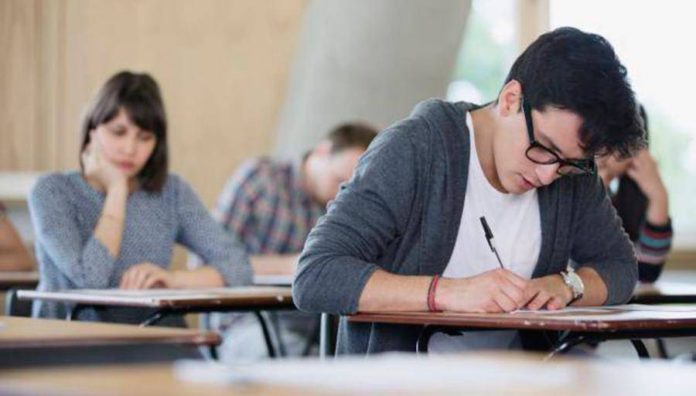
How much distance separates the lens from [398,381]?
118cm

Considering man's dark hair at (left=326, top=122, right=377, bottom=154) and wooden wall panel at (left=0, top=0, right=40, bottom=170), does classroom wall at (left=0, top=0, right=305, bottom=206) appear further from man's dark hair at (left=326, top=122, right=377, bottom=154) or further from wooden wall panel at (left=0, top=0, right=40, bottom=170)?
man's dark hair at (left=326, top=122, right=377, bottom=154)

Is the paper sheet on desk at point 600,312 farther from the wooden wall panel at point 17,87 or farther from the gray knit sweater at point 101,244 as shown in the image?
the wooden wall panel at point 17,87

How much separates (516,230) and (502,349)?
0.24m

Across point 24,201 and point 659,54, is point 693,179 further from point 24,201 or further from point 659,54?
point 24,201

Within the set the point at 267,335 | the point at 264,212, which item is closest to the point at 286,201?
the point at 264,212

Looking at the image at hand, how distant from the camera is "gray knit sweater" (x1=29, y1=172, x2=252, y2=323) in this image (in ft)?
12.2

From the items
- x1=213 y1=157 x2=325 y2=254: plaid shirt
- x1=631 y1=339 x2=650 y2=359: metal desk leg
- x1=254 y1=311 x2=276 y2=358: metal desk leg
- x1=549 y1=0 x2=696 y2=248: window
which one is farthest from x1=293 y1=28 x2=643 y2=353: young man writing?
x1=549 y1=0 x2=696 y2=248: window

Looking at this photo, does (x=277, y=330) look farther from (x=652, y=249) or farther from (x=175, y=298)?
(x=175, y=298)

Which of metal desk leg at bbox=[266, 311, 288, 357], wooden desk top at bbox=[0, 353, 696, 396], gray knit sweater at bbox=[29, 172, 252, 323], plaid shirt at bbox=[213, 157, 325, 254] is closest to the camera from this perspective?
wooden desk top at bbox=[0, 353, 696, 396]

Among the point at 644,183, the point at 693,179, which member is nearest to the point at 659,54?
the point at 693,179

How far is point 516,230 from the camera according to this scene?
284 centimetres

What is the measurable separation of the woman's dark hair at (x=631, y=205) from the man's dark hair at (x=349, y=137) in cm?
96

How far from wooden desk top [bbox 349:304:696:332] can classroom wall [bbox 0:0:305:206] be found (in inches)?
130

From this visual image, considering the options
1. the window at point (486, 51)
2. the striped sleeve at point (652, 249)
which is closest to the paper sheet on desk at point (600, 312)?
the striped sleeve at point (652, 249)
